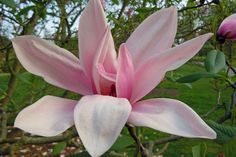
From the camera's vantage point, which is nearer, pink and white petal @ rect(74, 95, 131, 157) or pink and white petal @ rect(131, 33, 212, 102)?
pink and white petal @ rect(74, 95, 131, 157)

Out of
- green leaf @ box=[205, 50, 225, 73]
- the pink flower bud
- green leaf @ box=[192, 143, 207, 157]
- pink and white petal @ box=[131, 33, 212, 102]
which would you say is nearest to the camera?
pink and white petal @ box=[131, 33, 212, 102]

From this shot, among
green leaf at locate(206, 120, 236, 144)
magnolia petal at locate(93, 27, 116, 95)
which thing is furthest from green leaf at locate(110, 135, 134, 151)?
magnolia petal at locate(93, 27, 116, 95)

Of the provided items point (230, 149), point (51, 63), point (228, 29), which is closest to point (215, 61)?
point (228, 29)

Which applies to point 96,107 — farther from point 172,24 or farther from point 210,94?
point 210,94

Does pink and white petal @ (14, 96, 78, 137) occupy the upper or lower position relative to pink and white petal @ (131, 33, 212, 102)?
lower

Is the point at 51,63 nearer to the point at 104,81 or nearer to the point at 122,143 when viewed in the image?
the point at 104,81

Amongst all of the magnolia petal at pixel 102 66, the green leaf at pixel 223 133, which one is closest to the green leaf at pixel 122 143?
the green leaf at pixel 223 133

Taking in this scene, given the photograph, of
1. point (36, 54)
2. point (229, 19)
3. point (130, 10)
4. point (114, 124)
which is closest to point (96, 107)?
point (114, 124)

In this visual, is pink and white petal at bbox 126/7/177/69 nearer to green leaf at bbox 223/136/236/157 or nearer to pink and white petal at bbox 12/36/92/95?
pink and white petal at bbox 12/36/92/95
